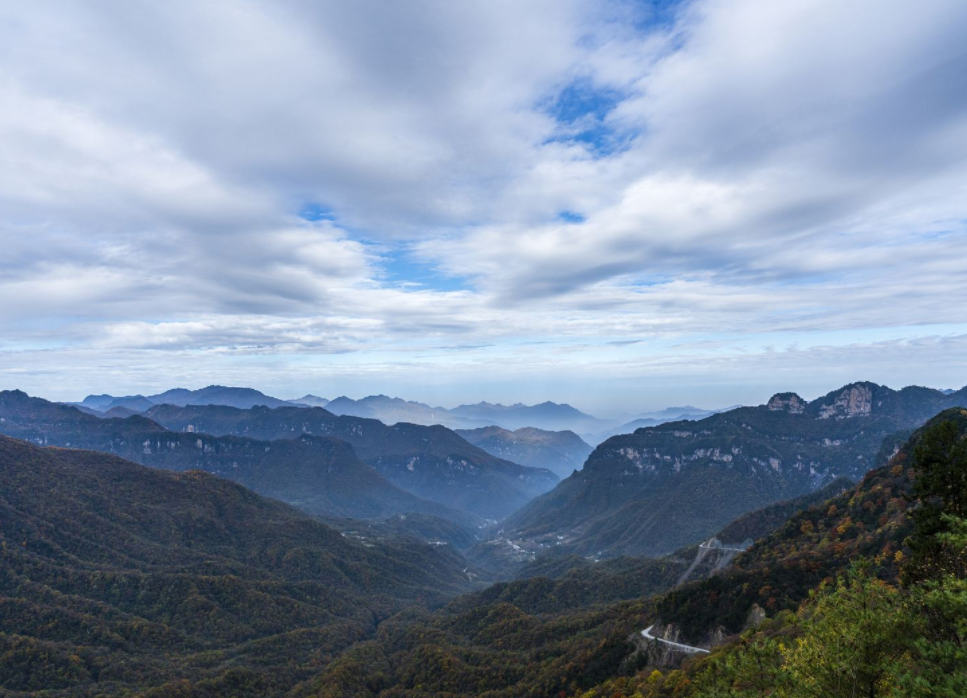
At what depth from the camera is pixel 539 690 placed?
408 ft

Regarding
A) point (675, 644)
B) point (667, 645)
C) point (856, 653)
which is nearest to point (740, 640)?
point (675, 644)

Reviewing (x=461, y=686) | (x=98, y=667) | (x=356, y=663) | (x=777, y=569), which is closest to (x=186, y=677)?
(x=98, y=667)

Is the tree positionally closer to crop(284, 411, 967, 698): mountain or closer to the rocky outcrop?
crop(284, 411, 967, 698): mountain

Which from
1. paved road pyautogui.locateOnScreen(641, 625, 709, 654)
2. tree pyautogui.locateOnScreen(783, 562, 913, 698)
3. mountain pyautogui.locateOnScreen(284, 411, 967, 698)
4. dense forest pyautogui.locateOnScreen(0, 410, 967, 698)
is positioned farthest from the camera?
paved road pyautogui.locateOnScreen(641, 625, 709, 654)

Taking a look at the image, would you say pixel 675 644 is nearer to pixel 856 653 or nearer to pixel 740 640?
pixel 740 640

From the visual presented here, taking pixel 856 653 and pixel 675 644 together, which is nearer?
pixel 856 653

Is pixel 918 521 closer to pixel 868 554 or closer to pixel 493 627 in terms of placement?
pixel 868 554

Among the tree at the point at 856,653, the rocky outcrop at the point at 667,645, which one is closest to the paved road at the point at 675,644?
the rocky outcrop at the point at 667,645

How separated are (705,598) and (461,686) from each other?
78.5 meters

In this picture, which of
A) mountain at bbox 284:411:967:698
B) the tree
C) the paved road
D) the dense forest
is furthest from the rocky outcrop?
the tree

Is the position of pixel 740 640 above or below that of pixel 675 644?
above

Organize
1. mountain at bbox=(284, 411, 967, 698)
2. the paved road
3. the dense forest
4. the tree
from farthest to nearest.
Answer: the paved road → mountain at bbox=(284, 411, 967, 698) → the dense forest → the tree

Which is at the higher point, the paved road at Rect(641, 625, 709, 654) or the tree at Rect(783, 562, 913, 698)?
the tree at Rect(783, 562, 913, 698)

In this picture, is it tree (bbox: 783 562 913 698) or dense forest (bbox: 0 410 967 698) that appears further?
dense forest (bbox: 0 410 967 698)
